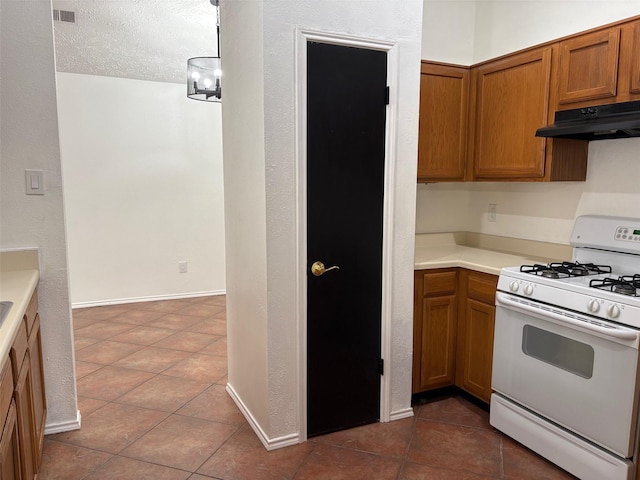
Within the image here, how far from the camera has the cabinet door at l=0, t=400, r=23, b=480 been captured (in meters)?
1.36

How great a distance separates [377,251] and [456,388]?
1134 mm

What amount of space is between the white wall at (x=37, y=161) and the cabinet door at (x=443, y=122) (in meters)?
2.08

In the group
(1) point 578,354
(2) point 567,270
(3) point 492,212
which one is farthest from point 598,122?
(3) point 492,212

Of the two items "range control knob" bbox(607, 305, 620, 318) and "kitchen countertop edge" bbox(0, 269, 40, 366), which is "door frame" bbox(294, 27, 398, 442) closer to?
"range control knob" bbox(607, 305, 620, 318)

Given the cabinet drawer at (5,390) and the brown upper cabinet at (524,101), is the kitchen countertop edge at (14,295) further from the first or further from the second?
the brown upper cabinet at (524,101)

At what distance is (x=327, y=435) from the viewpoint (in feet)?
8.36

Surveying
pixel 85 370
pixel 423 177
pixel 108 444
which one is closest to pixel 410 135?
pixel 423 177

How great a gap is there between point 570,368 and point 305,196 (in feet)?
4.80

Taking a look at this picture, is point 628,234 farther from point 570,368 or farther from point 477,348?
point 477,348

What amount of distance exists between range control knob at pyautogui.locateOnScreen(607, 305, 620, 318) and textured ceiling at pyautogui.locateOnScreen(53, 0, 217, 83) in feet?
10.2

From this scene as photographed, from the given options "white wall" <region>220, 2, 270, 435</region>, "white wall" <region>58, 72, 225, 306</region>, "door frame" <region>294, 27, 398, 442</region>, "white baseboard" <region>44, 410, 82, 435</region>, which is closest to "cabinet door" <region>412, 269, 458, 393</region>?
"door frame" <region>294, 27, 398, 442</region>

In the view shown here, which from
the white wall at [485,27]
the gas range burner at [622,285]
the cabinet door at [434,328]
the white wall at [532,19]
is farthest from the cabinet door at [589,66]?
the cabinet door at [434,328]

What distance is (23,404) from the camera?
1.79 m

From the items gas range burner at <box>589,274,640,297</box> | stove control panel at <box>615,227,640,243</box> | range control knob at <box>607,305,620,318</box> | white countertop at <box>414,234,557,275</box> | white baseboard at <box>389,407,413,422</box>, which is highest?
stove control panel at <box>615,227,640,243</box>
